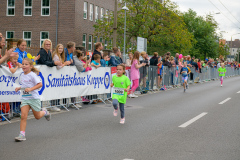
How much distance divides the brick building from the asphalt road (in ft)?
99.2

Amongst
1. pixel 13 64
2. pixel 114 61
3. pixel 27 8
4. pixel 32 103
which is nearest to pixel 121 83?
pixel 32 103

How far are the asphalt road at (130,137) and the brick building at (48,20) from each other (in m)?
30.2

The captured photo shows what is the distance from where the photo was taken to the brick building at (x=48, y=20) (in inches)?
1629

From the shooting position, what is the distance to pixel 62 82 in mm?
12250

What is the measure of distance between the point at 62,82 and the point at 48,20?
31005 mm

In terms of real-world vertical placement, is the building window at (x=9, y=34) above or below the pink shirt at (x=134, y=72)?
above

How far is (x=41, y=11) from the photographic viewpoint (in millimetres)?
42531

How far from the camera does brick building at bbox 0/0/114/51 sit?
1629 inches

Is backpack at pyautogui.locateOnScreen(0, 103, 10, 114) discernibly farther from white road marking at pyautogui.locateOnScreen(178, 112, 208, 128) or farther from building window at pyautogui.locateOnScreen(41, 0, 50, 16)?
building window at pyautogui.locateOnScreen(41, 0, 50, 16)

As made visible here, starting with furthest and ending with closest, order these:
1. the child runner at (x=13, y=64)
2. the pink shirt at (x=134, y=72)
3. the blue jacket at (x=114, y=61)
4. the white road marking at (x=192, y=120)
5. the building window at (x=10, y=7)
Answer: the building window at (x=10, y=7), the pink shirt at (x=134, y=72), the blue jacket at (x=114, y=61), the child runner at (x=13, y=64), the white road marking at (x=192, y=120)

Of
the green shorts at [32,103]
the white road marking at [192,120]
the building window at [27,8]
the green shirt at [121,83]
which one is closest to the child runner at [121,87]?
the green shirt at [121,83]

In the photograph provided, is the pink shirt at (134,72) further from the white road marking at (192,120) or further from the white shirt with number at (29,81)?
the white shirt with number at (29,81)

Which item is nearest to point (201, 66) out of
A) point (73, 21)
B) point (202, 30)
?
point (73, 21)

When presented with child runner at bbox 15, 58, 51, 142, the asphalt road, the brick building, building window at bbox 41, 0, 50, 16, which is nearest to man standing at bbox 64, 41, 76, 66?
the asphalt road
